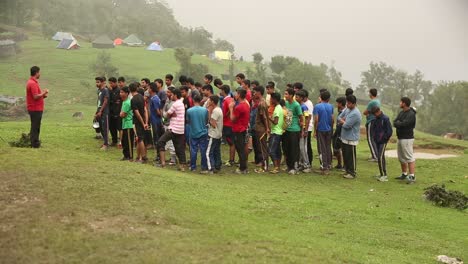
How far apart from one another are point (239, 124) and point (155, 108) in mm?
2398

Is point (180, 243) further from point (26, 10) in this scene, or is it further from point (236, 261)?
point (26, 10)

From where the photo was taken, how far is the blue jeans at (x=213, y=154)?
11.5 m

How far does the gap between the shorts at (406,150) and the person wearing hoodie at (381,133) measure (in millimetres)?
352

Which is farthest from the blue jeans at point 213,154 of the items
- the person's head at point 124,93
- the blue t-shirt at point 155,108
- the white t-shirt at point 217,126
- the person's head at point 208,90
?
the person's head at point 124,93

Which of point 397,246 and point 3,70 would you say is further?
point 3,70

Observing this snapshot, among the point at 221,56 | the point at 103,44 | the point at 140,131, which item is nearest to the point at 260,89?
the point at 140,131

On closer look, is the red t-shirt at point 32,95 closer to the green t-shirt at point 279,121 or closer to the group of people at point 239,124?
the group of people at point 239,124

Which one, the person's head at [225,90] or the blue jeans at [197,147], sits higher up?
the person's head at [225,90]

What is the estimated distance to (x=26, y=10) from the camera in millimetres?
79438

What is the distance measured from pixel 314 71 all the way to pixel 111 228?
57809mm

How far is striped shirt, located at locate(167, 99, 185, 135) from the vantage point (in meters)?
11.3

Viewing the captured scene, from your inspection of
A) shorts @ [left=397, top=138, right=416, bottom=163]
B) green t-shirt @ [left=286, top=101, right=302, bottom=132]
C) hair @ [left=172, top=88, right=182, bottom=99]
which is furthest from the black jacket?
hair @ [left=172, top=88, right=182, bottom=99]

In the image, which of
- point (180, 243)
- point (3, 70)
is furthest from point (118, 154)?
point (3, 70)

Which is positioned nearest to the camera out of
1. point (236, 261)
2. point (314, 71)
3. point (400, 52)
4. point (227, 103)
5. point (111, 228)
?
point (236, 261)
